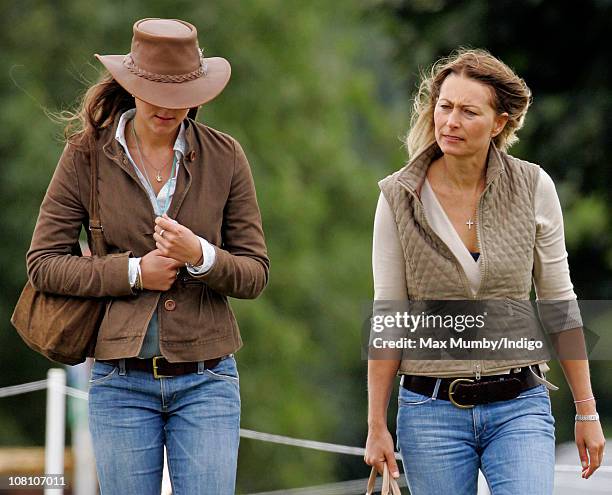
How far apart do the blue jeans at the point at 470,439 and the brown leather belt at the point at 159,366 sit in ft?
2.26

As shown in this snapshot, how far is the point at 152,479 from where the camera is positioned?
14.4ft

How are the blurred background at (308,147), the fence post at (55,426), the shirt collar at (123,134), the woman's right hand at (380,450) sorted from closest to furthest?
the shirt collar at (123,134)
the woman's right hand at (380,450)
the fence post at (55,426)
the blurred background at (308,147)

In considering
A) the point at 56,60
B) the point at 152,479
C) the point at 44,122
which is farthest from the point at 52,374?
the point at 56,60

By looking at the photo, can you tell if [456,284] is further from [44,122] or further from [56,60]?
[56,60]

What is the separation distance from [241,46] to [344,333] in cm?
507

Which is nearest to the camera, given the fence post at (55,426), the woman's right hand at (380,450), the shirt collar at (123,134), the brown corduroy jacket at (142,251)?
the brown corduroy jacket at (142,251)

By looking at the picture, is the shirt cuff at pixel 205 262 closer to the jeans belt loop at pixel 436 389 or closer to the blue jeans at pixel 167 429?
the blue jeans at pixel 167 429

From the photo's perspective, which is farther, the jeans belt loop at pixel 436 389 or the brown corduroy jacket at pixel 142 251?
the jeans belt loop at pixel 436 389

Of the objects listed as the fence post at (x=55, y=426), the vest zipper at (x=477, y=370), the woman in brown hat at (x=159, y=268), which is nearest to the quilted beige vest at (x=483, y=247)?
the vest zipper at (x=477, y=370)

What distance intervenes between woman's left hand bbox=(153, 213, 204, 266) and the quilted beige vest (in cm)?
70

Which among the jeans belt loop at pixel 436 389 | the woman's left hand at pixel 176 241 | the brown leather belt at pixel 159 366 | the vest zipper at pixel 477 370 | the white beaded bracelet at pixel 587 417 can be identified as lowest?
the white beaded bracelet at pixel 587 417

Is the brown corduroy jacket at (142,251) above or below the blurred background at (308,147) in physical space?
below

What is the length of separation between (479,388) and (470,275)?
0.34 meters

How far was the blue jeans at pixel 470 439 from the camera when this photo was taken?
4.39 m
